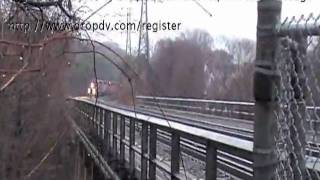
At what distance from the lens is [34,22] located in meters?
2.64

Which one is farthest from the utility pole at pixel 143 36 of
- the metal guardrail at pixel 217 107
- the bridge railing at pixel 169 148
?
the metal guardrail at pixel 217 107

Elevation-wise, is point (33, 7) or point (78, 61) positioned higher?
point (33, 7)

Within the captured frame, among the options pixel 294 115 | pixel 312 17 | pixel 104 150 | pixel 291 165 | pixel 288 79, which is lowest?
pixel 104 150

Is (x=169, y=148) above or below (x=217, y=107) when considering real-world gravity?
above

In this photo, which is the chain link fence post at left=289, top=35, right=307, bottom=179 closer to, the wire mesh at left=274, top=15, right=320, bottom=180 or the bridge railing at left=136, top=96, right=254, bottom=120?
the wire mesh at left=274, top=15, right=320, bottom=180

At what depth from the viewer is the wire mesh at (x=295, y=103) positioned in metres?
1.61

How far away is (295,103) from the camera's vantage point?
65.1 inches

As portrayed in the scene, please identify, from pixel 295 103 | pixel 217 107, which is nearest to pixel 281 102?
pixel 295 103

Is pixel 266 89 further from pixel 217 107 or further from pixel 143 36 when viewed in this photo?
pixel 217 107

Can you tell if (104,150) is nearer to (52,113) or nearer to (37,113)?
(52,113)

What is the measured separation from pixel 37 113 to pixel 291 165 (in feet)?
52.6

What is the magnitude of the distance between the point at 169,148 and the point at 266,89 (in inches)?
206

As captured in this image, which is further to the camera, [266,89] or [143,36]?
[143,36]

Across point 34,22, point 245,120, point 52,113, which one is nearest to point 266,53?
point 34,22
